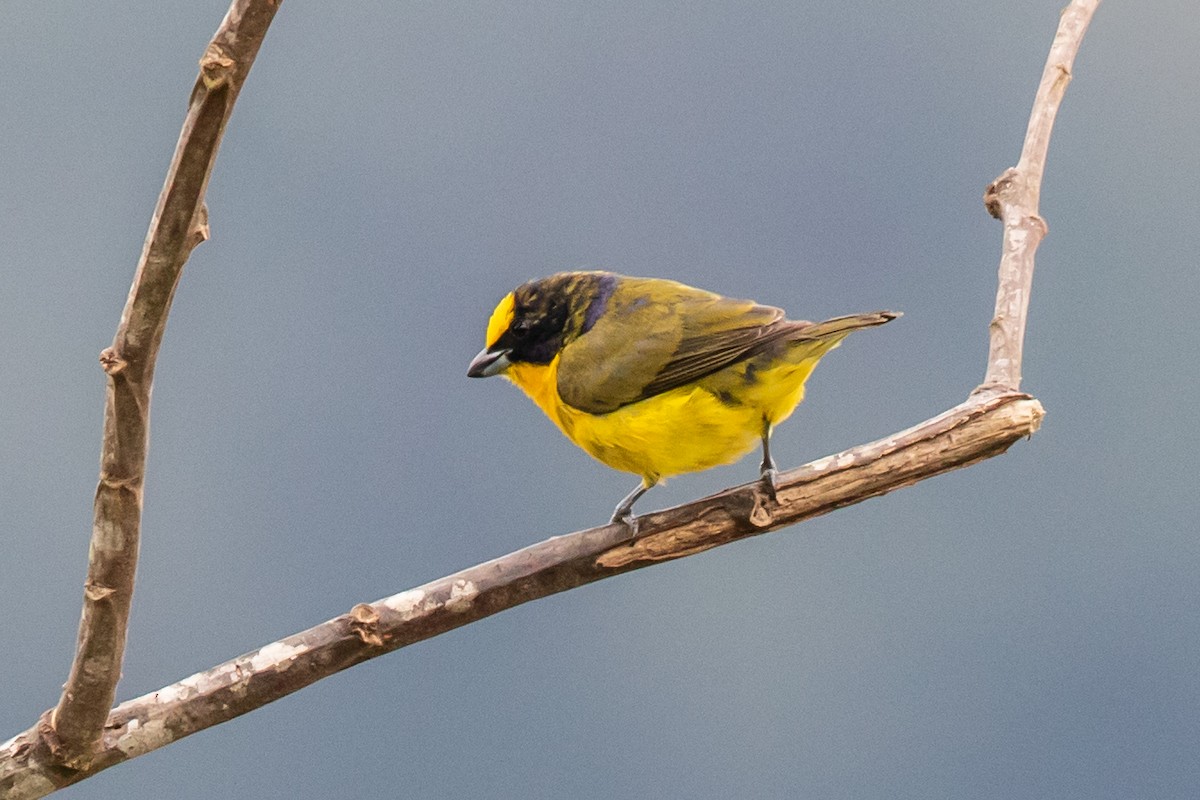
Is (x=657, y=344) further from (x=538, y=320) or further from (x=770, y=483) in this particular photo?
(x=770, y=483)

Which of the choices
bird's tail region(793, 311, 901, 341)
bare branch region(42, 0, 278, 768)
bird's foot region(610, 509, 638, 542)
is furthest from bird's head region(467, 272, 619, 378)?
bare branch region(42, 0, 278, 768)

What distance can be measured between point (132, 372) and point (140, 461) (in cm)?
28

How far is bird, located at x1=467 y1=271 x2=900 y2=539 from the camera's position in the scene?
434 cm

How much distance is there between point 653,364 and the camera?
14.8ft

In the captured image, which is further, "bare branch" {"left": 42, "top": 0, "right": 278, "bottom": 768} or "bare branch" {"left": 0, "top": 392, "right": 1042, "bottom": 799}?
"bare branch" {"left": 0, "top": 392, "right": 1042, "bottom": 799}

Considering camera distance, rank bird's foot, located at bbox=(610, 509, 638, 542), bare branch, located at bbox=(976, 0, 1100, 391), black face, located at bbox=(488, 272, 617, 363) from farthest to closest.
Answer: black face, located at bbox=(488, 272, 617, 363)
bare branch, located at bbox=(976, 0, 1100, 391)
bird's foot, located at bbox=(610, 509, 638, 542)

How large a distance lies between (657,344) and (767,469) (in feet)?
2.01

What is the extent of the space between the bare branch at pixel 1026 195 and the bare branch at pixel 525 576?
42 centimetres

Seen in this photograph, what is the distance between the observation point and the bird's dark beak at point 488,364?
4875 mm

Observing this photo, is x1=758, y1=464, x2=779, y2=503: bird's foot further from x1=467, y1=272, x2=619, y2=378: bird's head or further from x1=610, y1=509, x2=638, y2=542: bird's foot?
x1=467, y1=272, x2=619, y2=378: bird's head

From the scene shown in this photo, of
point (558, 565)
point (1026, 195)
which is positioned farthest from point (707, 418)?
point (1026, 195)

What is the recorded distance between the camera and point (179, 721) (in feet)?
13.0

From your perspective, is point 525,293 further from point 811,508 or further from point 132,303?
point 132,303

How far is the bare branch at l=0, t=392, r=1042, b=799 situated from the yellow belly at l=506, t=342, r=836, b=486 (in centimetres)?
19
